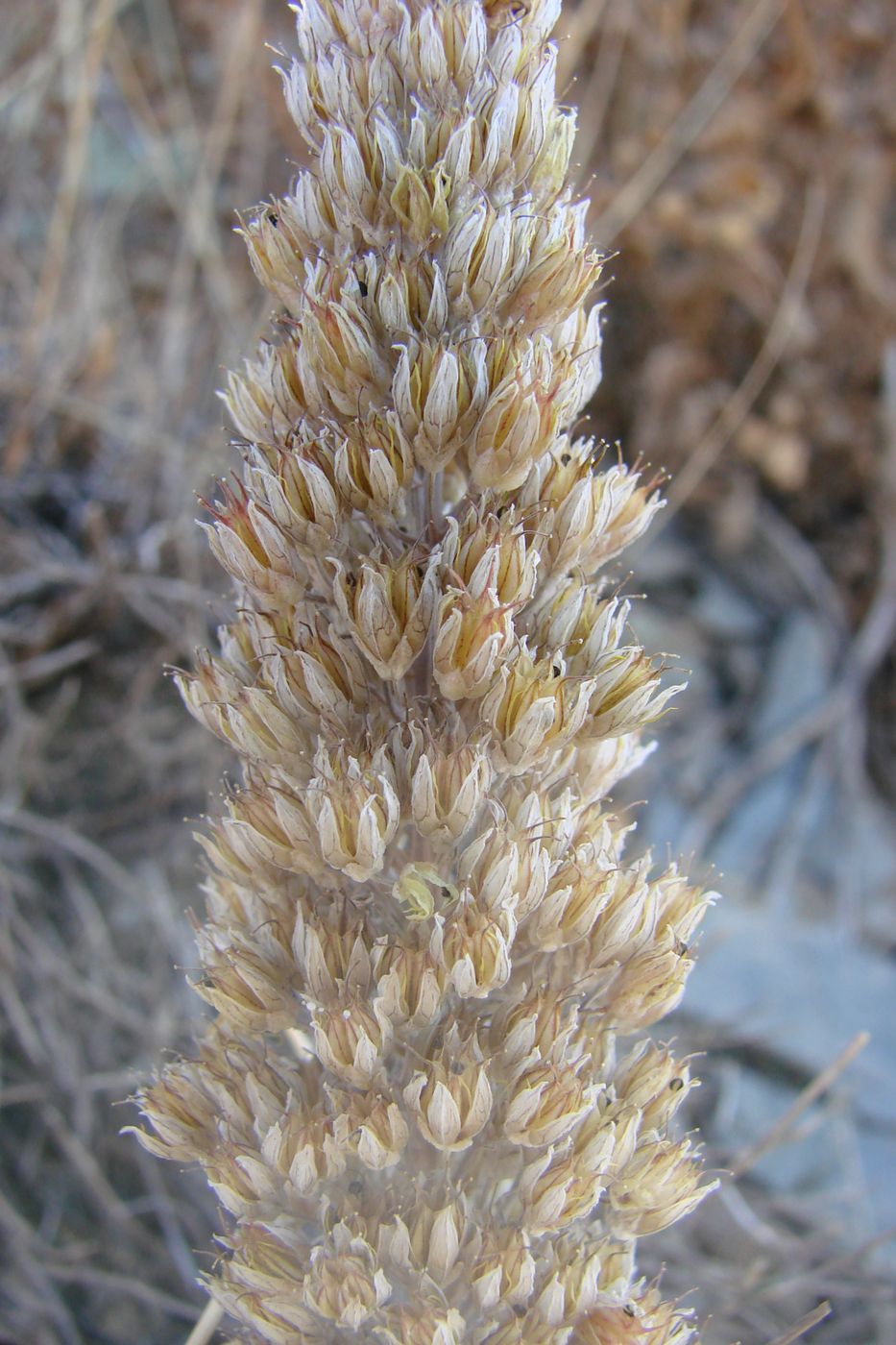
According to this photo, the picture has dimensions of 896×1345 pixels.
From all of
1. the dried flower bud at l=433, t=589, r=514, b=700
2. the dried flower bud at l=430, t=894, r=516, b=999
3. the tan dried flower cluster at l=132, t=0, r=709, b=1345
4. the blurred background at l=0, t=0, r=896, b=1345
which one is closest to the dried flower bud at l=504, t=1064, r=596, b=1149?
the tan dried flower cluster at l=132, t=0, r=709, b=1345

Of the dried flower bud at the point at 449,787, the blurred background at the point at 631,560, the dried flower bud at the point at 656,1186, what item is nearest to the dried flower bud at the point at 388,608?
the dried flower bud at the point at 449,787

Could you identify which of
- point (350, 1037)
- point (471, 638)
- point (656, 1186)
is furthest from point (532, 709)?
point (656, 1186)

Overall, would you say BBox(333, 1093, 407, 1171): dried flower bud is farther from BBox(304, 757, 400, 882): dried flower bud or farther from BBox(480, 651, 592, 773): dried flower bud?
BBox(480, 651, 592, 773): dried flower bud

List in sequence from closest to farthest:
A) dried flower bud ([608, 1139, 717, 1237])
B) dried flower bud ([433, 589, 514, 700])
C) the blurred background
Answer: dried flower bud ([433, 589, 514, 700]), dried flower bud ([608, 1139, 717, 1237]), the blurred background

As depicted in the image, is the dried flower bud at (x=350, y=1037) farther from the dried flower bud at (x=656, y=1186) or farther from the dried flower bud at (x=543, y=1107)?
the dried flower bud at (x=656, y=1186)

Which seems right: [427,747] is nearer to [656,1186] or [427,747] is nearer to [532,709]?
[532,709]

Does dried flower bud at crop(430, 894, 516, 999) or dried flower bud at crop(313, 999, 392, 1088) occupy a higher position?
dried flower bud at crop(430, 894, 516, 999)

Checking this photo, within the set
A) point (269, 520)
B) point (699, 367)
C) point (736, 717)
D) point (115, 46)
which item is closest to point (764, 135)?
point (699, 367)
